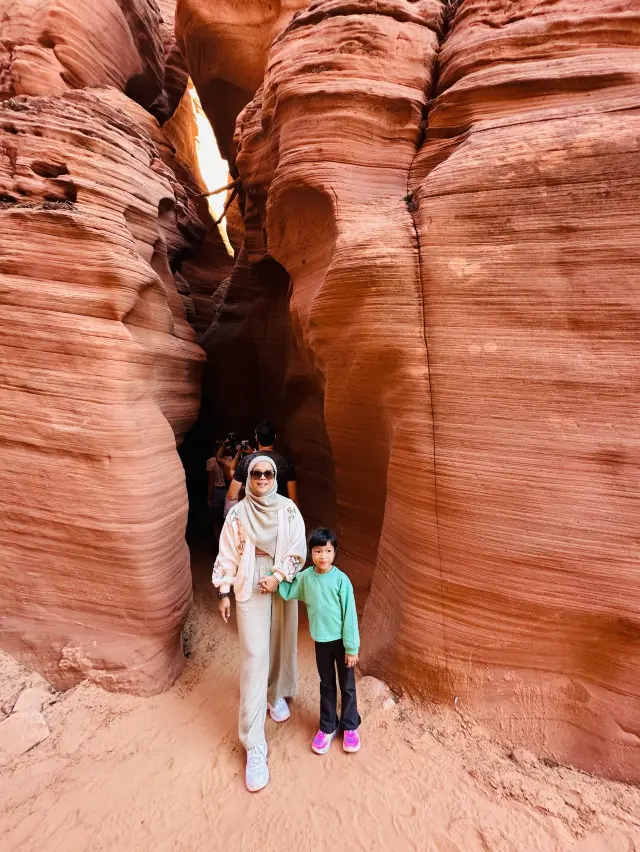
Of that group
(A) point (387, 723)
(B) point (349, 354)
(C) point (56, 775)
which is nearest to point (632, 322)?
(B) point (349, 354)

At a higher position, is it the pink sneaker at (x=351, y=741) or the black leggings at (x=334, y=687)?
the black leggings at (x=334, y=687)

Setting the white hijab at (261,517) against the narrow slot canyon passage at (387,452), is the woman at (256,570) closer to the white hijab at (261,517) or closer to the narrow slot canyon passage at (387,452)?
the white hijab at (261,517)

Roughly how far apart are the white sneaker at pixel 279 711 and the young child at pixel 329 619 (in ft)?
1.31

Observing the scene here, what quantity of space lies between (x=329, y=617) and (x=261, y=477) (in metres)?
1.08

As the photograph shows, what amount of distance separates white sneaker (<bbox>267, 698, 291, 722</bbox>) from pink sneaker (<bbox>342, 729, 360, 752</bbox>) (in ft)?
1.82

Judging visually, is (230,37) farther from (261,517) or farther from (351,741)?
(351,741)

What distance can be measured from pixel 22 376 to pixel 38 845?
11.6 ft

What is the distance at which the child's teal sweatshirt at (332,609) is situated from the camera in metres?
2.92

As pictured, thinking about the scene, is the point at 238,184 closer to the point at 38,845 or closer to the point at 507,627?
the point at 507,627

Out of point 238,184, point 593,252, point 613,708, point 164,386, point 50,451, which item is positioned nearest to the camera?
point 613,708

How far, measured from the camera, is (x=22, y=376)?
4.02 meters

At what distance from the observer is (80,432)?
12.9 feet

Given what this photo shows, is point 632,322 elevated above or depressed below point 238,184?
below

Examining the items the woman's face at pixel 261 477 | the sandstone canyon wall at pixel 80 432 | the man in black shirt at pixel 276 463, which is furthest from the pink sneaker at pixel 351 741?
the man in black shirt at pixel 276 463
